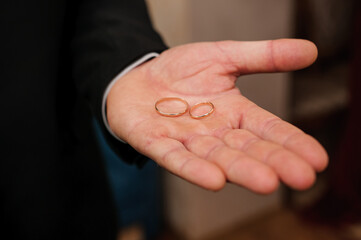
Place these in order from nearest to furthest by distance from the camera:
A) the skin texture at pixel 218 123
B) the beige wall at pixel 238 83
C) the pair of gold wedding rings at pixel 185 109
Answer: the skin texture at pixel 218 123, the pair of gold wedding rings at pixel 185 109, the beige wall at pixel 238 83

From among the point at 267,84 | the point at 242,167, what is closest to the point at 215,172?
the point at 242,167

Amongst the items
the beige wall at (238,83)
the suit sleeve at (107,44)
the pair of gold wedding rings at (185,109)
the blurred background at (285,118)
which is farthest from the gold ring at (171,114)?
the blurred background at (285,118)

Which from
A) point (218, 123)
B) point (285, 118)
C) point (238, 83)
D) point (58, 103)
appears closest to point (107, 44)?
point (58, 103)

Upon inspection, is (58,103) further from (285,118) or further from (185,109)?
(285,118)

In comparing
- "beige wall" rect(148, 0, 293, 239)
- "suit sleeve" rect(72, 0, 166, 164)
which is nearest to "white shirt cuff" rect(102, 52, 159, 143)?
"suit sleeve" rect(72, 0, 166, 164)

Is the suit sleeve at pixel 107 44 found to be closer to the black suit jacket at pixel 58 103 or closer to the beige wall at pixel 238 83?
the black suit jacket at pixel 58 103

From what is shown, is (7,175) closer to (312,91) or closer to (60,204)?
(60,204)
